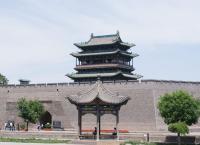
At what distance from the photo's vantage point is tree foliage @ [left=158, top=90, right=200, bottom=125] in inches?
1217

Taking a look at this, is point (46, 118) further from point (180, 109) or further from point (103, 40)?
point (180, 109)

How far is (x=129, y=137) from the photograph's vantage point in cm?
3117

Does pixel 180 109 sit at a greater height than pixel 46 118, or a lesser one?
lesser

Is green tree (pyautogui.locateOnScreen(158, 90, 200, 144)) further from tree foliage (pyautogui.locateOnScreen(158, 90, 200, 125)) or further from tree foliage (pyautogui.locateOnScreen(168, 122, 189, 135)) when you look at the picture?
tree foliage (pyautogui.locateOnScreen(168, 122, 189, 135))

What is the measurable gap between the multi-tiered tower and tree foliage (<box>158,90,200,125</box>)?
15.8 metres

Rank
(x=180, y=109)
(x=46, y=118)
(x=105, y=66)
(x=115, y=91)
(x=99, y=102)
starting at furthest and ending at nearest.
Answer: (x=46, y=118) → (x=105, y=66) → (x=115, y=91) → (x=180, y=109) → (x=99, y=102)

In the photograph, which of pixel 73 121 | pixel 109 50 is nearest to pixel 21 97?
pixel 73 121

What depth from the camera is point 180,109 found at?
101 feet

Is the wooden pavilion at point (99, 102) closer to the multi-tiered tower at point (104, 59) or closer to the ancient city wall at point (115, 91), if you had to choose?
the ancient city wall at point (115, 91)

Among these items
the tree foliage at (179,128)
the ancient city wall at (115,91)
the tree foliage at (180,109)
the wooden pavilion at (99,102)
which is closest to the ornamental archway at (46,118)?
the ancient city wall at (115,91)

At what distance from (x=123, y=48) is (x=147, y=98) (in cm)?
962

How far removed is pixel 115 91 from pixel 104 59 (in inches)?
248

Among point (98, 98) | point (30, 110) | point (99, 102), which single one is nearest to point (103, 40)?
A: point (30, 110)

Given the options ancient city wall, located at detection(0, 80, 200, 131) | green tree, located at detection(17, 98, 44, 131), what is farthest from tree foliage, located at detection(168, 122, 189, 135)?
green tree, located at detection(17, 98, 44, 131)
